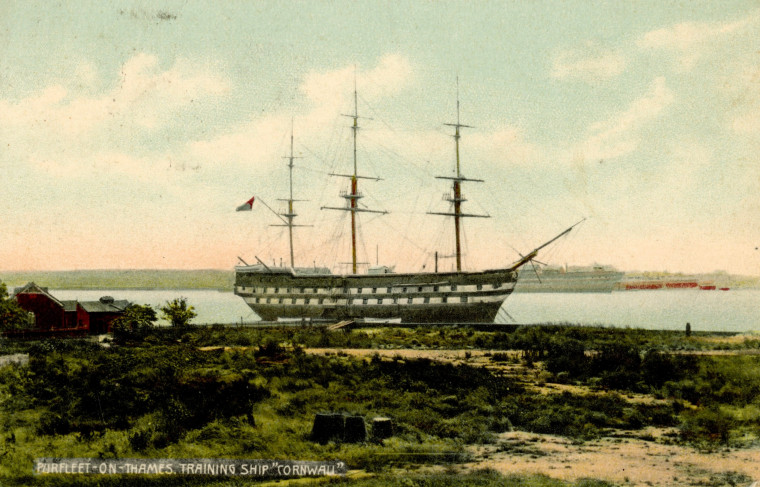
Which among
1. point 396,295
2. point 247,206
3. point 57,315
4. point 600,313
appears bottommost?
point 600,313

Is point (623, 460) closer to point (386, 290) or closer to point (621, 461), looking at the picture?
point (621, 461)

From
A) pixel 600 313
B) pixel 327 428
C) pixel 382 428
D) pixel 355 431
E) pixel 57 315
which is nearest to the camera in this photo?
pixel 355 431

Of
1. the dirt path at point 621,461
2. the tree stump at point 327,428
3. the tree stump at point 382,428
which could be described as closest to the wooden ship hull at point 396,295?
the dirt path at point 621,461

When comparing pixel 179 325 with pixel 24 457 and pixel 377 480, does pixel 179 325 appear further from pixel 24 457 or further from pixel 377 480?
pixel 377 480

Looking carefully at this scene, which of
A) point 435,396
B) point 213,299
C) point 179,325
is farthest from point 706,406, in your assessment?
point 213,299

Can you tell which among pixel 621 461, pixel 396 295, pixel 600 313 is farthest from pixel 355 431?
pixel 600 313

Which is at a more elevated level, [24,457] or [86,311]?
[86,311]

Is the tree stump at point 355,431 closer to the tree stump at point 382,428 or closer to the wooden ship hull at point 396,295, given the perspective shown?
the tree stump at point 382,428
